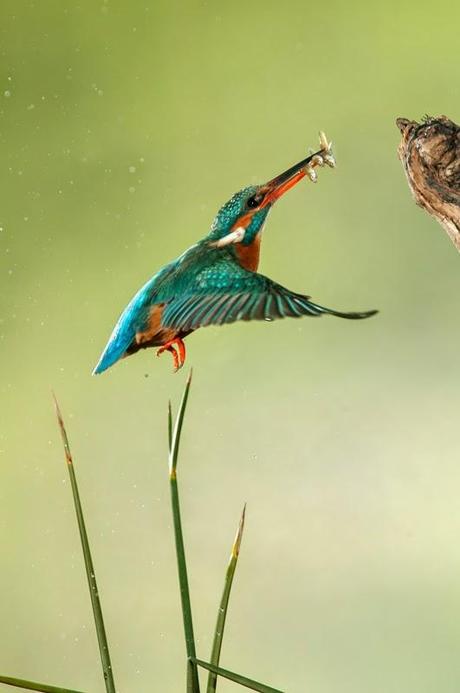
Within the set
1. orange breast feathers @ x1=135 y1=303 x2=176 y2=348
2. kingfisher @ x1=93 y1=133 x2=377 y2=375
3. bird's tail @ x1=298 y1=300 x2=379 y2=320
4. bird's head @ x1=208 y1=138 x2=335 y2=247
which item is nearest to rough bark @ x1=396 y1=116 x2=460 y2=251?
bird's tail @ x1=298 y1=300 x2=379 y2=320

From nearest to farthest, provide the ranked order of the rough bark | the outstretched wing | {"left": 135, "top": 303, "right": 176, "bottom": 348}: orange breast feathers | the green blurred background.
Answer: the rough bark, the outstretched wing, {"left": 135, "top": 303, "right": 176, "bottom": 348}: orange breast feathers, the green blurred background

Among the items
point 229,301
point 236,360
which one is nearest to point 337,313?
point 229,301

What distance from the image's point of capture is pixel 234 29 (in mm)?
2150

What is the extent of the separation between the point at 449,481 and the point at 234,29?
3.29ft

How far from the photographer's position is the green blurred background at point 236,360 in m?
1.99

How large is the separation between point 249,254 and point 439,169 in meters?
0.42

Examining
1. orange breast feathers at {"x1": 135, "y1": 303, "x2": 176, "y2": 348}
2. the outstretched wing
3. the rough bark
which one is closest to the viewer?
the rough bark

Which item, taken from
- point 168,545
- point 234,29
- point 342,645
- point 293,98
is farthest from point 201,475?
point 234,29

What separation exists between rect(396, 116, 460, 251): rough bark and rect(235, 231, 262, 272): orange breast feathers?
38cm

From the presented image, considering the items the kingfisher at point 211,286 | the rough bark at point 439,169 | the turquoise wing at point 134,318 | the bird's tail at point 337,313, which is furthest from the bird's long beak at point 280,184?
the rough bark at point 439,169

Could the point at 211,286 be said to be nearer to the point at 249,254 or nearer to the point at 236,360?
the point at 249,254

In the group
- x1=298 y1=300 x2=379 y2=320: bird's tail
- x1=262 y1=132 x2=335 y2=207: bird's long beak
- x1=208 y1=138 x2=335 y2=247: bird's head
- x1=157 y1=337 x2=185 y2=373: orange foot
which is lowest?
x1=298 y1=300 x2=379 y2=320: bird's tail

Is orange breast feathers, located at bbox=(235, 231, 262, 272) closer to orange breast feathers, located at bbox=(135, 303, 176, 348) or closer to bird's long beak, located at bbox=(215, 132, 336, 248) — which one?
bird's long beak, located at bbox=(215, 132, 336, 248)

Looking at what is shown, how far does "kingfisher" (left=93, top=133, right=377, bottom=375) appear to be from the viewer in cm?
167
